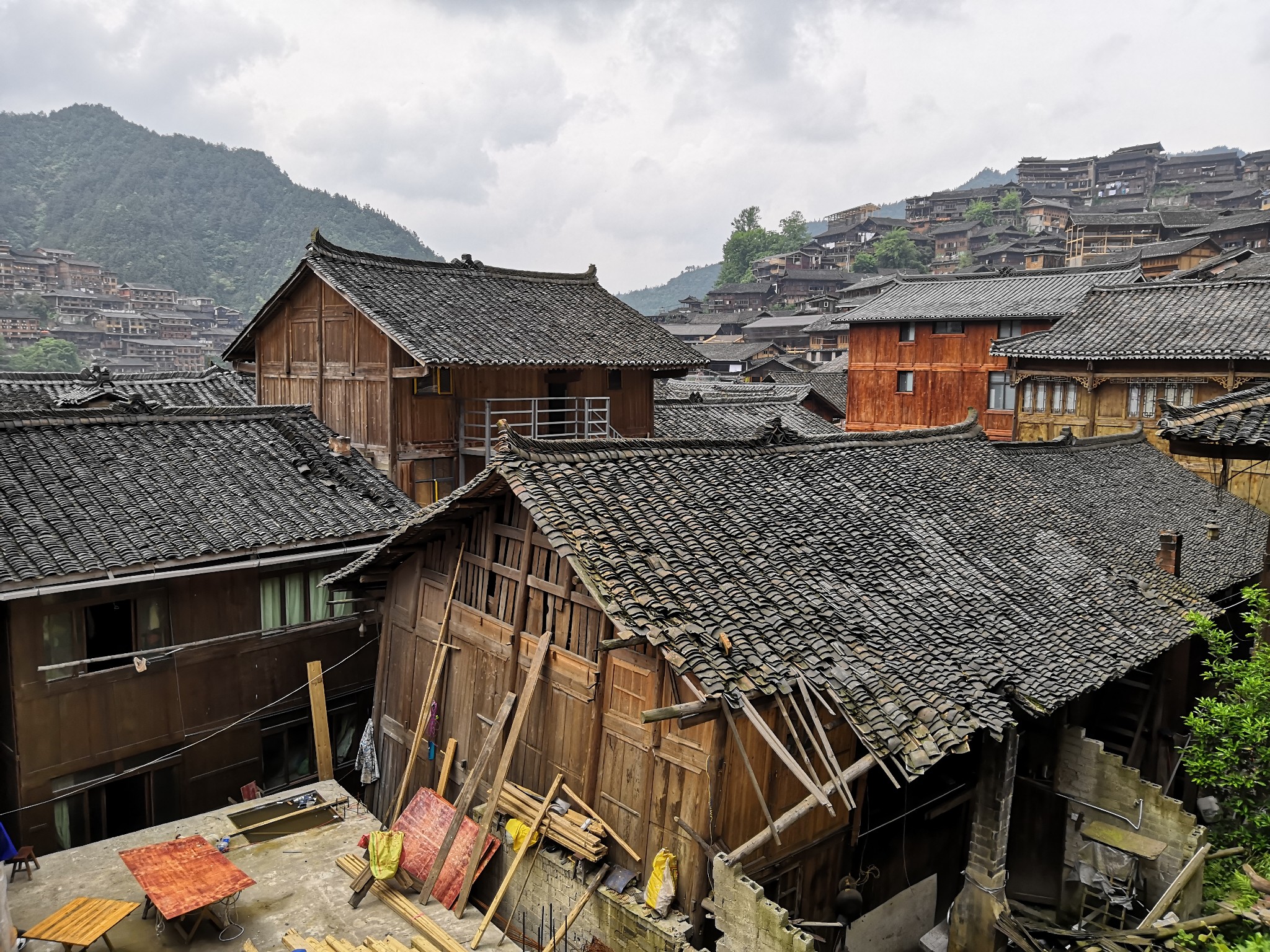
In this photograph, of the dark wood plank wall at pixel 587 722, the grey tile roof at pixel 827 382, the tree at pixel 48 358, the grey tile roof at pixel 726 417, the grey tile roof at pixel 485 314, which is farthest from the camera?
the tree at pixel 48 358

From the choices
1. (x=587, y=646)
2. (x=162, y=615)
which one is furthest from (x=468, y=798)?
(x=162, y=615)

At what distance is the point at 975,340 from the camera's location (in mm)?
38344

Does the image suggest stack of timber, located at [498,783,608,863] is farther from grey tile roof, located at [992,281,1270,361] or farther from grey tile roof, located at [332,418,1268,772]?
grey tile roof, located at [992,281,1270,361]

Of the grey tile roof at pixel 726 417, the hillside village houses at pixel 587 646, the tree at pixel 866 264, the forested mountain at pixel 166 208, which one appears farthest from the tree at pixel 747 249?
the hillside village houses at pixel 587 646

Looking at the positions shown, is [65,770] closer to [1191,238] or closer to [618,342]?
[618,342]

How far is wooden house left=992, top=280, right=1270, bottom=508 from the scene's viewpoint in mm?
26297

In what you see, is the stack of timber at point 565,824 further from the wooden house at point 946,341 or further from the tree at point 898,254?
the tree at point 898,254

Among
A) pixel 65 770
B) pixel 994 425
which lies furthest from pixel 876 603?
pixel 994 425

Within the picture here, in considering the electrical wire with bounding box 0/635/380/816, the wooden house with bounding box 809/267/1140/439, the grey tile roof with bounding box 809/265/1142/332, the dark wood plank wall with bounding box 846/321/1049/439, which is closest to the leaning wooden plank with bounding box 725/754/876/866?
the electrical wire with bounding box 0/635/380/816

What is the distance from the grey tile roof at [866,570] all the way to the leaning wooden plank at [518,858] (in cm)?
357

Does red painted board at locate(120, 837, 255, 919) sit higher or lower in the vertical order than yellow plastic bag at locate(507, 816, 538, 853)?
lower

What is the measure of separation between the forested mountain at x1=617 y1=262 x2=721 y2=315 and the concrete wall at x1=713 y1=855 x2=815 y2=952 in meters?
154

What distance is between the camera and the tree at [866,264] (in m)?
88.4

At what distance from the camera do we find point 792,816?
984cm
